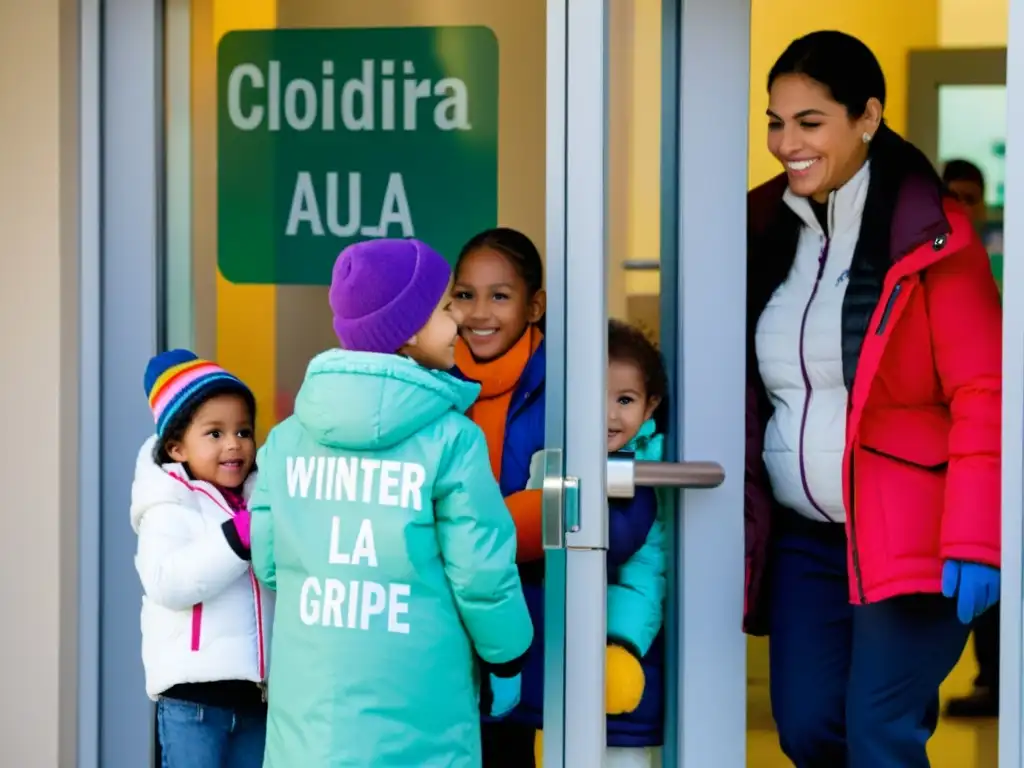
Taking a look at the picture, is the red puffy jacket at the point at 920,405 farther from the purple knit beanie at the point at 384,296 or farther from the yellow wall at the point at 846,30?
the purple knit beanie at the point at 384,296

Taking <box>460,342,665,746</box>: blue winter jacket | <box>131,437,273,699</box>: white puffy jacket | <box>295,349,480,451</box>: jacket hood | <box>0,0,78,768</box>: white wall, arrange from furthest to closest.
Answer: <box>0,0,78,768</box>: white wall < <box>460,342,665,746</box>: blue winter jacket < <box>131,437,273,699</box>: white puffy jacket < <box>295,349,480,451</box>: jacket hood

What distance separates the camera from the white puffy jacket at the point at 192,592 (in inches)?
→ 103

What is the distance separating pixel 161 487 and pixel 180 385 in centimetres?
20

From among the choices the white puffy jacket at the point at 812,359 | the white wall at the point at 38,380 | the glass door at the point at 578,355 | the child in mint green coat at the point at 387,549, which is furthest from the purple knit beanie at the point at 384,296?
the white wall at the point at 38,380

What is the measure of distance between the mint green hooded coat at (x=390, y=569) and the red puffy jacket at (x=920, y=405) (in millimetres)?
763

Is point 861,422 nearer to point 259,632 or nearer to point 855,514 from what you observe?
point 855,514

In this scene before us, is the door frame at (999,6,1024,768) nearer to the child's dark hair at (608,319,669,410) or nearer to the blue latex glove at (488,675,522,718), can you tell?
the child's dark hair at (608,319,669,410)

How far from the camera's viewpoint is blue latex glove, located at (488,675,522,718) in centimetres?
276

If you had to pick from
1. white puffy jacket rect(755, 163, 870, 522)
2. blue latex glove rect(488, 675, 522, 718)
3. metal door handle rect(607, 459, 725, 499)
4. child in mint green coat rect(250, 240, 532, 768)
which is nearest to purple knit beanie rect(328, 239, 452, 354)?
child in mint green coat rect(250, 240, 532, 768)

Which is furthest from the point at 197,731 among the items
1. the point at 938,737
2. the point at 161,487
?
the point at 938,737

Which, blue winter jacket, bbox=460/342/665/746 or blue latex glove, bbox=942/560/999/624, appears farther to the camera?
blue winter jacket, bbox=460/342/665/746

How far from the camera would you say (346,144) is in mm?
3082

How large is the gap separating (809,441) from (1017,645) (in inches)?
23.4

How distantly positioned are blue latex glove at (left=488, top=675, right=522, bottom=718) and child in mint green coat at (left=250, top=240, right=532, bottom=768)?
1.15 ft
